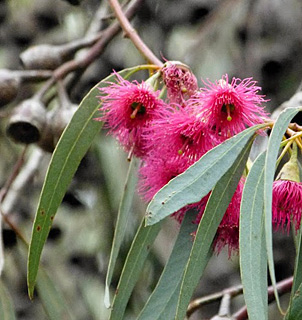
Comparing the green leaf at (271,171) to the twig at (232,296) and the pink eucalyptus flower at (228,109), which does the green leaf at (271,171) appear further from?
the twig at (232,296)

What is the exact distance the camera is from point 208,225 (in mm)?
988

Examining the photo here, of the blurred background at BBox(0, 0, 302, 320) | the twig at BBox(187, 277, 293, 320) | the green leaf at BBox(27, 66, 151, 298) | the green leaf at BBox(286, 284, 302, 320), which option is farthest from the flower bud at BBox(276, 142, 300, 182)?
the blurred background at BBox(0, 0, 302, 320)

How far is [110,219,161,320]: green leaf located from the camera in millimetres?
1131

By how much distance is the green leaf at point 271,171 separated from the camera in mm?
813

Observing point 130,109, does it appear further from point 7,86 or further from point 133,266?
point 7,86

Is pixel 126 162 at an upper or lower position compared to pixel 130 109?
lower

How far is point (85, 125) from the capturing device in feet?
3.89

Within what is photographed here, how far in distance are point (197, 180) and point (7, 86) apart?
63cm

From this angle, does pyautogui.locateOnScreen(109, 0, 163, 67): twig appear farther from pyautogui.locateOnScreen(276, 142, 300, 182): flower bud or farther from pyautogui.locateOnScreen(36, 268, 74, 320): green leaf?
pyautogui.locateOnScreen(36, 268, 74, 320): green leaf

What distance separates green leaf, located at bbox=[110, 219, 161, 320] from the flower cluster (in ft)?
0.16

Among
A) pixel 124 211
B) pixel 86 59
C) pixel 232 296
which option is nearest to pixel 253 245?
pixel 124 211

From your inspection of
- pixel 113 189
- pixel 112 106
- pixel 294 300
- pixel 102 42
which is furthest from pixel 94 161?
pixel 294 300

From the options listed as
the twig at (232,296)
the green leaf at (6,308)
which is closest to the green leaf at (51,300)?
the green leaf at (6,308)

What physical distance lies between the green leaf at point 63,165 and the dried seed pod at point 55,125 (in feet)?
0.86
